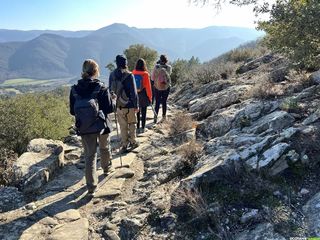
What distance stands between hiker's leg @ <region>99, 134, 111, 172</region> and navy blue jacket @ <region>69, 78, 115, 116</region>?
2.27ft

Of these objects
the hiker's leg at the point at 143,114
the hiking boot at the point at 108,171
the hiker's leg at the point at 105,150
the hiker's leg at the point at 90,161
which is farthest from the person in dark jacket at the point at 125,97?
the hiker's leg at the point at 90,161

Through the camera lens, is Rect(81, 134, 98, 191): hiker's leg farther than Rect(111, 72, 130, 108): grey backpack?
No

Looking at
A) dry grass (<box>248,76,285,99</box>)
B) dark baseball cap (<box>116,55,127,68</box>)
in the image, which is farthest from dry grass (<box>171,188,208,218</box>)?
dry grass (<box>248,76,285,99</box>)

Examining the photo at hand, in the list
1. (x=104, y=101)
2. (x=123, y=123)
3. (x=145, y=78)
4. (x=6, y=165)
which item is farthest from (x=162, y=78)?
(x=6, y=165)

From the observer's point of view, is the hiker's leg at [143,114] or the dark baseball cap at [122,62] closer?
the dark baseball cap at [122,62]

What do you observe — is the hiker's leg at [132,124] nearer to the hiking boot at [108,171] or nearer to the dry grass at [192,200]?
the hiking boot at [108,171]

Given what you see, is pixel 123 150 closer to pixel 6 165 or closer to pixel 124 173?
pixel 124 173

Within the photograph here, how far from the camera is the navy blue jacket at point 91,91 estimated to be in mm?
6168

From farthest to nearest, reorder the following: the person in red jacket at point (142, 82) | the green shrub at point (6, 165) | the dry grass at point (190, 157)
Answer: the person in red jacket at point (142, 82)
the green shrub at point (6, 165)
the dry grass at point (190, 157)

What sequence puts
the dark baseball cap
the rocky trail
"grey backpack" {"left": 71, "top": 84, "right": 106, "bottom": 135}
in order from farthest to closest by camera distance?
the dark baseball cap → "grey backpack" {"left": 71, "top": 84, "right": 106, "bottom": 135} → the rocky trail

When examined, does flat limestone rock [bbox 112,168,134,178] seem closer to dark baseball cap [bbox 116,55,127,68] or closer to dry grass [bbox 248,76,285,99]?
dark baseball cap [bbox 116,55,127,68]

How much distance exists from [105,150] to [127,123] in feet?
5.73

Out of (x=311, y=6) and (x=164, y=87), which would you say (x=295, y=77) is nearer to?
(x=311, y=6)

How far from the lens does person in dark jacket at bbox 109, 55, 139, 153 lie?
8.09m
